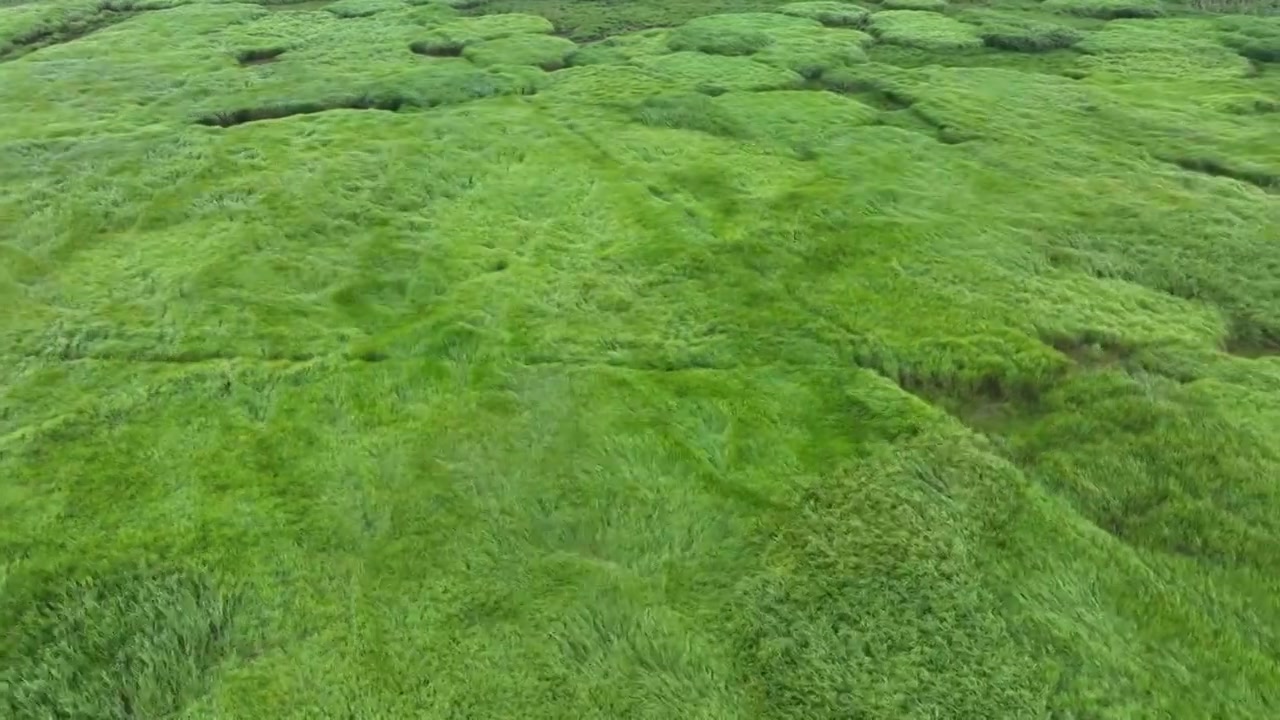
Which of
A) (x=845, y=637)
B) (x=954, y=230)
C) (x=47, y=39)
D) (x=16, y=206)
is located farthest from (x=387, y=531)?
(x=47, y=39)

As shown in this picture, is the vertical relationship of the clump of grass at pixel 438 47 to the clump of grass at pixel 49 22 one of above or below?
above

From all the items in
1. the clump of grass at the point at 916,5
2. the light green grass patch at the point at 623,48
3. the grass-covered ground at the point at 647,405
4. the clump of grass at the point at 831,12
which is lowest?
the grass-covered ground at the point at 647,405

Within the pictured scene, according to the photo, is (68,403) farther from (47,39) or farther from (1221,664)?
(47,39)

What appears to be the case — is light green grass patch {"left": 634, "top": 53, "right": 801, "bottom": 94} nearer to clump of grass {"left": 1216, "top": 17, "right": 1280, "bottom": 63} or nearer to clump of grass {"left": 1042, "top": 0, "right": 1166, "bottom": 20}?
clump of grass {"left": 1216, "top": 17, "right": 1280, "bottom": 63}

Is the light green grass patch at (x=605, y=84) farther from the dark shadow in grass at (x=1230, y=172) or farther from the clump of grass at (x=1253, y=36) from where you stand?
the clump of grass at (x=1253, y=36)

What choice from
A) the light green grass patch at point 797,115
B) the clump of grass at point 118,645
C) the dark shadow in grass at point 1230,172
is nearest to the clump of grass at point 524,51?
the light green grass patch at point 797,115

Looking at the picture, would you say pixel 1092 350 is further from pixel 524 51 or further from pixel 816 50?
pixel 524 51
